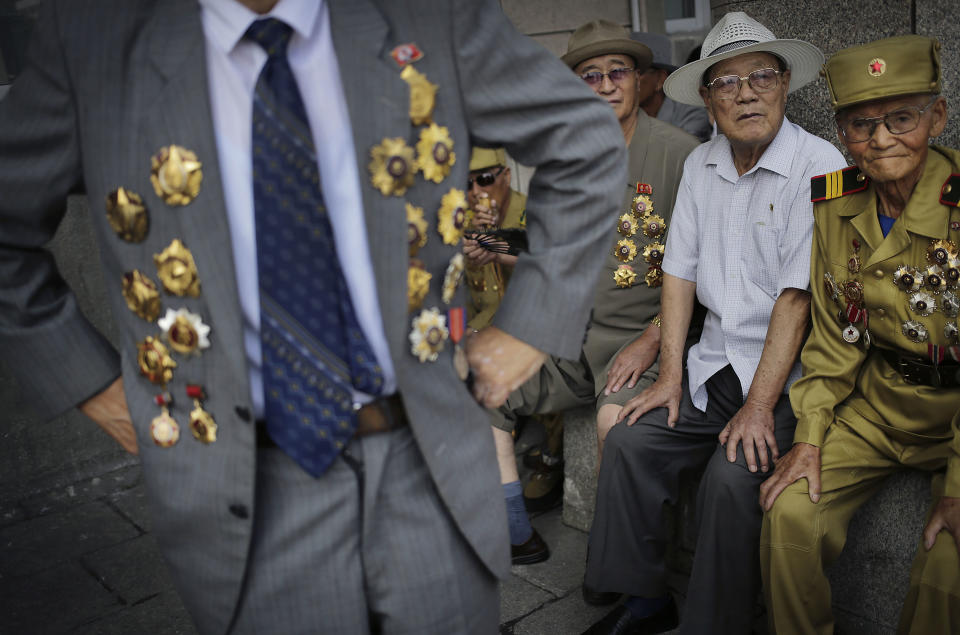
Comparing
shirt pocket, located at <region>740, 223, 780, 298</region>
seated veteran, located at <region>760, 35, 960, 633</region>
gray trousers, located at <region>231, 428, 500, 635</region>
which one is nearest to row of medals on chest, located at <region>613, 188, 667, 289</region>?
shirt pocket, located at <region>740, 223, 780, 298</region>

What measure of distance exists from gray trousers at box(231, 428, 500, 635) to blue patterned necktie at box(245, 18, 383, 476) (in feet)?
0.18

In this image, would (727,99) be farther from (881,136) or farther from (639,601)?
(639,601)

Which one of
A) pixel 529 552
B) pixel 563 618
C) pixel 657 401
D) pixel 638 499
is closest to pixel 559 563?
pixel 529 552

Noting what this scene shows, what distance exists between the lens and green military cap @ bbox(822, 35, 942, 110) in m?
2.40

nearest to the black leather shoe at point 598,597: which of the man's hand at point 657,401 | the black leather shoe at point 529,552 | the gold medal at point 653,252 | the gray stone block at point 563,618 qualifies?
the gray stone block at point 563,618

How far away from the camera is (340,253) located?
127 cm

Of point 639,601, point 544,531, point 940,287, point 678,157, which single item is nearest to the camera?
point 940,287

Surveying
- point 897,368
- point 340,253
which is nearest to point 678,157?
point 897,368

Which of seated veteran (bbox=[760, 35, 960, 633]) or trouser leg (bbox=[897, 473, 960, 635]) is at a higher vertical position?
seated veteran (bbox=[760, 35, 960, 633])

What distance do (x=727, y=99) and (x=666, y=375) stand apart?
1.03 metres

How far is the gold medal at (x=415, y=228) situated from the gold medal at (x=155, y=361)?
16.5 inches

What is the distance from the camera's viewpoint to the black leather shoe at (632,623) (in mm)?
2877

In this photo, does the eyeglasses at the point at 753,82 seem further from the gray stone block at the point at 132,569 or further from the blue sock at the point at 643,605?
the gray stone block at the point at 132,569

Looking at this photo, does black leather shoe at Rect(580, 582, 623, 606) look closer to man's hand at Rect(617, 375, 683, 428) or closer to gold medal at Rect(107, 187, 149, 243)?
man's hand at Rect(617, 375, 683, 428)
